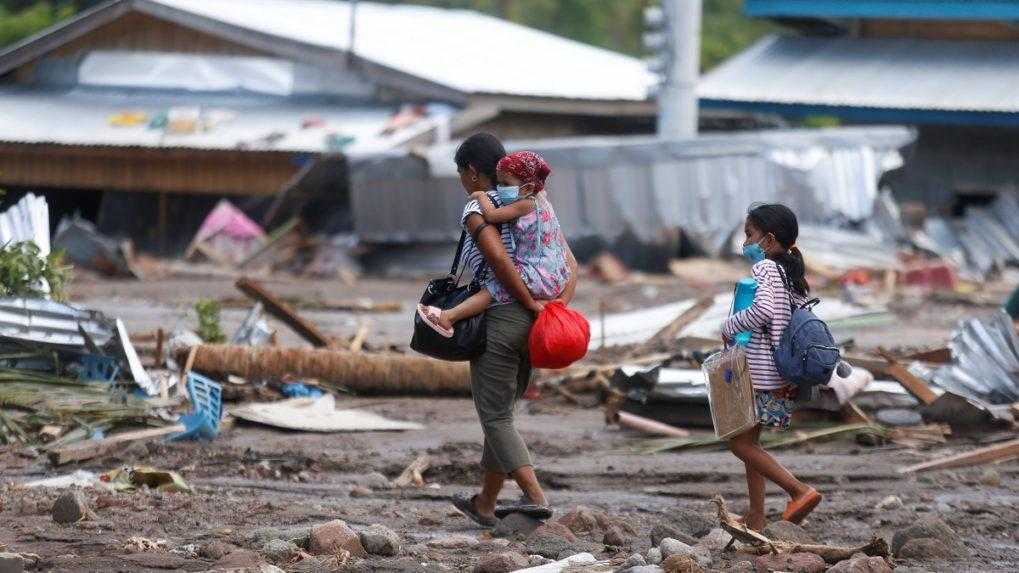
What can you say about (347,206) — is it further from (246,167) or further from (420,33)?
(420,33)

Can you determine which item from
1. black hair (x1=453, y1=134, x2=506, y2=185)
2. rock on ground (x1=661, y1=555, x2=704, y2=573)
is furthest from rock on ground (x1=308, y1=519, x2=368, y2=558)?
black hair (x1=453, y1=134, x2=506, y2=185)

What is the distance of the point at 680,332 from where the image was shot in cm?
1266

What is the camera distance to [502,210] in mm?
6762

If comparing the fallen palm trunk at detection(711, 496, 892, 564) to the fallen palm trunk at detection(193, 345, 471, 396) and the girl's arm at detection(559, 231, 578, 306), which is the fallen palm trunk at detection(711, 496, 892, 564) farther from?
the fallen palm trunk at detection(193, 345, 471, 396)

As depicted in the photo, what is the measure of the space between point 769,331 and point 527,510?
4.21ft

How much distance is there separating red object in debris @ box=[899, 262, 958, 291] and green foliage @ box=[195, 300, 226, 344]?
461 inches

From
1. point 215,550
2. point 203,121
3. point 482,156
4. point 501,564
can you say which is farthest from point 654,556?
point 203,121

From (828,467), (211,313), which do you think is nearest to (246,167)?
(211,313)

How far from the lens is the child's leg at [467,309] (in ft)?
22.2

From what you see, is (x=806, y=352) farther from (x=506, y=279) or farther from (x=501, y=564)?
(x=501, y=564)

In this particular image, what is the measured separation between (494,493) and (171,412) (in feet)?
10.7

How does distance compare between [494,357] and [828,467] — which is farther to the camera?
[828,467]

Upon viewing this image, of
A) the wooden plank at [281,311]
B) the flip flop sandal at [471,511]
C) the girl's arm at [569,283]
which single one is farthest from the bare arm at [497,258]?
the wooden plank at [281,311]

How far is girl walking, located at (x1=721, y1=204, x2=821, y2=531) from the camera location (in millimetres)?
6840
